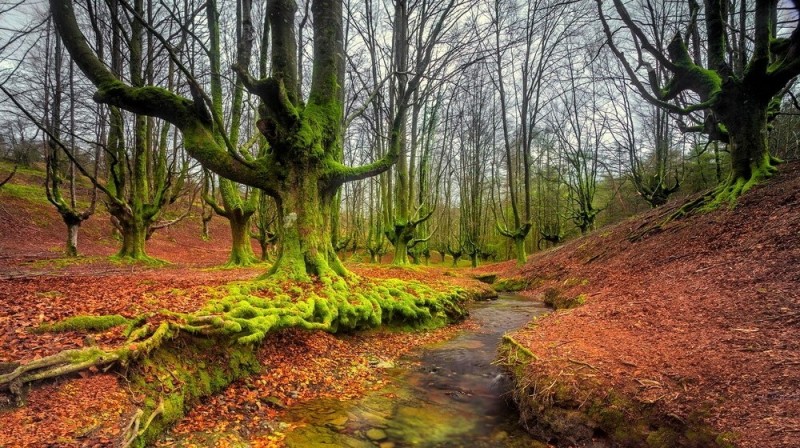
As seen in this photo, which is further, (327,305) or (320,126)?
(320,126)

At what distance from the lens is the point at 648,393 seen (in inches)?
124

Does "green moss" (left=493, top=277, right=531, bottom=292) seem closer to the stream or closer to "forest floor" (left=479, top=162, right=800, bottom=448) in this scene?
"forest floor" (left=479, top=162, right=800, bottom=448)

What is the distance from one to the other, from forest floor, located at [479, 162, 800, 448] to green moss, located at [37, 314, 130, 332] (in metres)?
4.32

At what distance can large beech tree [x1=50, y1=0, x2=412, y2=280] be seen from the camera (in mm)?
5722

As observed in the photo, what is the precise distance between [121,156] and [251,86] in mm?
10124

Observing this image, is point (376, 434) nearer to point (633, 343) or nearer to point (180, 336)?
point (180, 336)

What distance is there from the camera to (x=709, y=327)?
13.5 ft

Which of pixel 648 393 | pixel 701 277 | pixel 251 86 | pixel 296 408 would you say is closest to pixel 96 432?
pixel 296 408

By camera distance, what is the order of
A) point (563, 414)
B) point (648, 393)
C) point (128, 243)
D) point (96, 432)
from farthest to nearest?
1. point (128, 243)
2. point (563, 414)
3. point (648, 393)
4. point (96, 432)

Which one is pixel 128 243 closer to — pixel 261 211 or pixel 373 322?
pixel 261 211

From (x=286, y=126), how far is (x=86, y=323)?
4.30 m

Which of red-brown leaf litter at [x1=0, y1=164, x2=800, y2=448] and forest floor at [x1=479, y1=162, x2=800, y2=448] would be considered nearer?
red-brown leaf litter at [x1=0, y1=164, x2=800, y2=448]

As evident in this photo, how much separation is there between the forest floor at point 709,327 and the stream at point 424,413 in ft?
2.25

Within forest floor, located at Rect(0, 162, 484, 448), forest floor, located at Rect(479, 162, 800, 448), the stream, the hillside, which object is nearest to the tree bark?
the hillside
